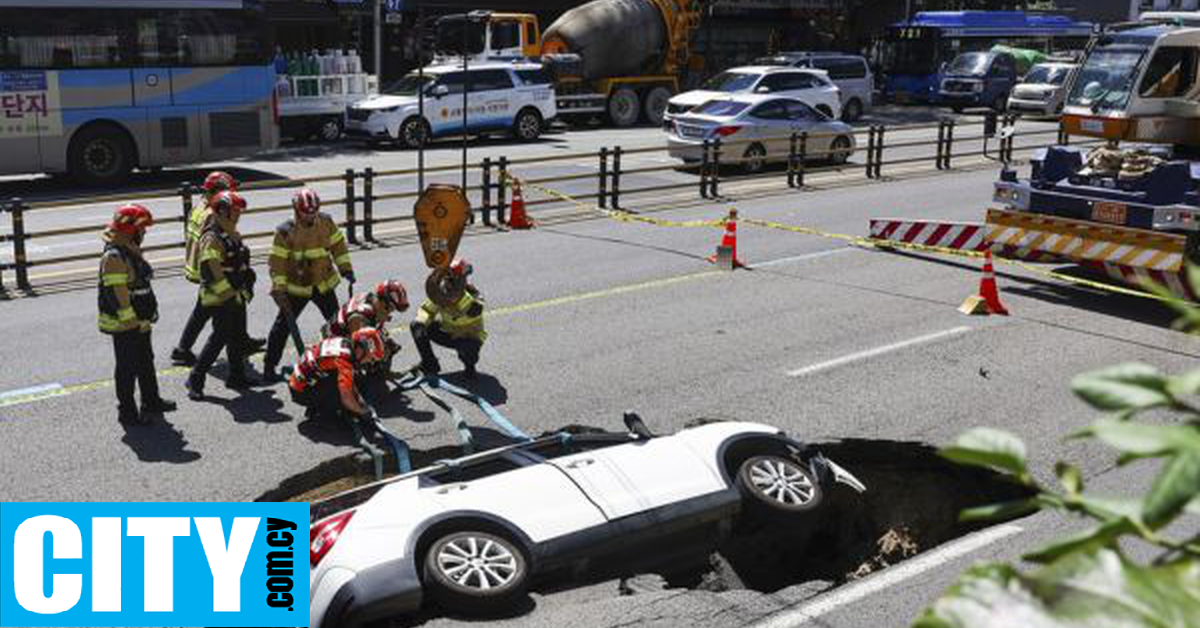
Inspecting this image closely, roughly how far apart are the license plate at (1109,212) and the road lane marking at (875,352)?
8.16 ft

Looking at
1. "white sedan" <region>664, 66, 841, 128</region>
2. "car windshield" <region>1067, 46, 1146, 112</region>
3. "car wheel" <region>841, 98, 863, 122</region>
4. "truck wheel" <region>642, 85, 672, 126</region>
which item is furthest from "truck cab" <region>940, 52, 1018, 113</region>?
"car windshield" <region>1067, 46, 1146, 112</region>

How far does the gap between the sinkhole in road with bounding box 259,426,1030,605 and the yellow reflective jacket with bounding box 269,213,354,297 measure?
2.45 meters

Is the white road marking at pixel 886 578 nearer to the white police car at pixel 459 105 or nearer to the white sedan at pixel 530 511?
the white sedan at pixel 530 511

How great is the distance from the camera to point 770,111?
82.3ft

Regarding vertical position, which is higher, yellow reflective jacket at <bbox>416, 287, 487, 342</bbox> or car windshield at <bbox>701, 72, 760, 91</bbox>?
car windshield at <bbox>701, 72, 760, 91</bbox>

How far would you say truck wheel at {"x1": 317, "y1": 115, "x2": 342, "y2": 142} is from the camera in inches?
1238

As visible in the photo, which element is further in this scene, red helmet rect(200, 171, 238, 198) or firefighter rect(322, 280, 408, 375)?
red helmet rect(200, 171, 238, 198)

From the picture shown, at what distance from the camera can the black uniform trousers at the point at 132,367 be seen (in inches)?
356

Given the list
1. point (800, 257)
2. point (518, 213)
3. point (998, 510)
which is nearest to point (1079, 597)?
point (998, 510)

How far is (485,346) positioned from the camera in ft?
38.3

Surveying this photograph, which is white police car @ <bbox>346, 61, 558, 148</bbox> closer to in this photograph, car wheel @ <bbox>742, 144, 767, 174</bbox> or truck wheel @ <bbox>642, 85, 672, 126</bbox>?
truck wheel @ <bbox>642, 85, 672, 126</bbox>

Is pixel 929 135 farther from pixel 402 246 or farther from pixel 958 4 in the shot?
pixel 958 4

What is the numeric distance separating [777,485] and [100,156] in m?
19.1

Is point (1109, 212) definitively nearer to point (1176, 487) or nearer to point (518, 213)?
point (518, 213)
